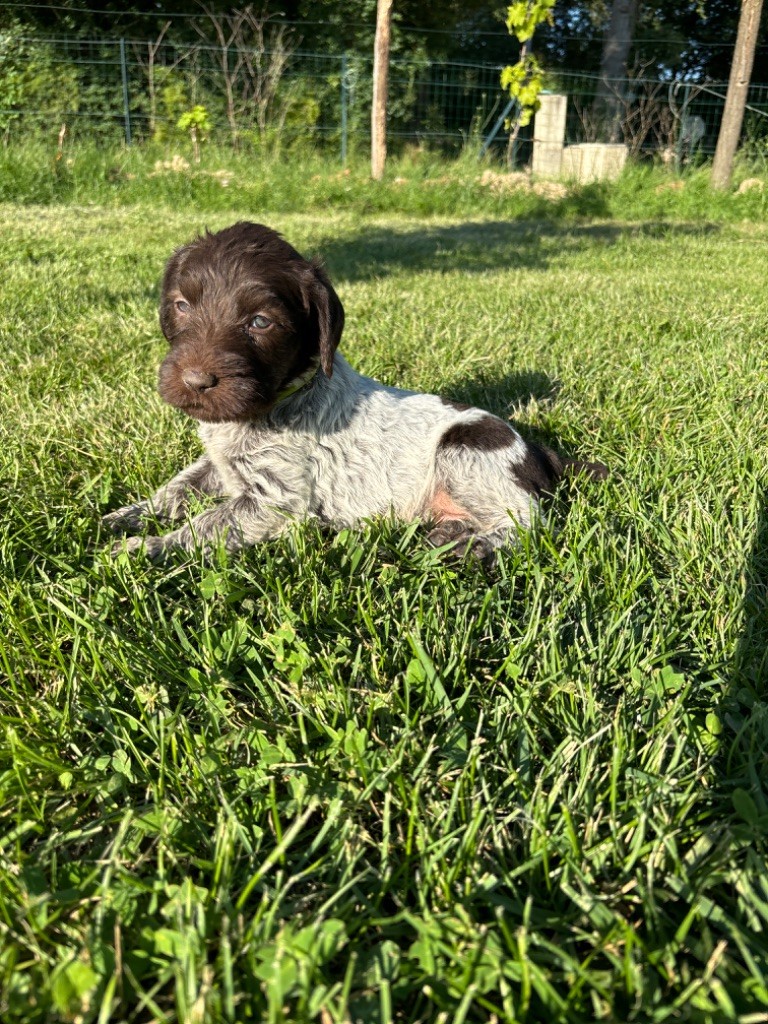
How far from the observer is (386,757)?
5.50 ft

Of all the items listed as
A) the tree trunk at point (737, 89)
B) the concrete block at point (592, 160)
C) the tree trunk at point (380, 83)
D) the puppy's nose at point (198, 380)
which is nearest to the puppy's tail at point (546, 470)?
the puppy's nose at point (198, 380)

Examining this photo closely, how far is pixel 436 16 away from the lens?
26.1 metres

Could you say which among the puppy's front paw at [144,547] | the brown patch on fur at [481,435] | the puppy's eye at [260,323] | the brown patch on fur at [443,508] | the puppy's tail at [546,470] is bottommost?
the brown patch on fur at [443,508]

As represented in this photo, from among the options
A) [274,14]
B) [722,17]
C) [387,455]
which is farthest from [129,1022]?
[722,17]

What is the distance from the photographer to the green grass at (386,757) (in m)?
1.23

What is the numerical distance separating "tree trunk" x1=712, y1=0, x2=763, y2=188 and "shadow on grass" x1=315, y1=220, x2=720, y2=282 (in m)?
2.02

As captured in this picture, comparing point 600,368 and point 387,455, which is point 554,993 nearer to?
point 387,455

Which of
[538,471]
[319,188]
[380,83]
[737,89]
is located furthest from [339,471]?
[737,89]

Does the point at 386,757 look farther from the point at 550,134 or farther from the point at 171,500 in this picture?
the point at 550,134

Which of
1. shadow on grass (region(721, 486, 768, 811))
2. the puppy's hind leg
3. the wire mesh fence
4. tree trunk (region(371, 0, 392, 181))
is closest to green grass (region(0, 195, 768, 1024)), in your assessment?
shadow on grass (region(721, 486, 768, 811))

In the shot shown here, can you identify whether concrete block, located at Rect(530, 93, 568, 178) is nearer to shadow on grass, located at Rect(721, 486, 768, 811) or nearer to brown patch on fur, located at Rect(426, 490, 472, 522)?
brown patch on fur, located at Rect(426, 490, 472, 522)

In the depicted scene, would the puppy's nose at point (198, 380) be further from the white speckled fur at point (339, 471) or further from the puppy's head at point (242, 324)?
the white speckled fur at point (339, 471)

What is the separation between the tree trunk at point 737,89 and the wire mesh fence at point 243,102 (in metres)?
2.20

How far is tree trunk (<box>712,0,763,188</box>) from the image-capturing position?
12789 millimetres
